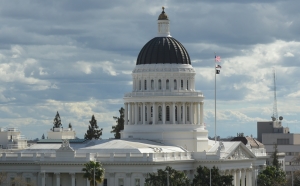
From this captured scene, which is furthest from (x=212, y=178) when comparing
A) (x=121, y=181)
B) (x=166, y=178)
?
(x=121, y=181)

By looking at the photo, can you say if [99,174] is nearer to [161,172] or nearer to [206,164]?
[161,172]

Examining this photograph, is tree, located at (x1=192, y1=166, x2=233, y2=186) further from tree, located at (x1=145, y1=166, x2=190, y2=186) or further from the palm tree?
Result: the palm tree

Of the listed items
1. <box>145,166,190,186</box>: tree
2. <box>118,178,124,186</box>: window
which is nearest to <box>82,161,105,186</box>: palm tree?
<box>145,166,190,186</box>: tree

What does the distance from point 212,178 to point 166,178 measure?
10026 mm

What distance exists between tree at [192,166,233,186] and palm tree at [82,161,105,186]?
53.9 feet

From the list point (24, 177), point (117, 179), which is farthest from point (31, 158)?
point (117, 179)

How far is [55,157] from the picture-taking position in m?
191

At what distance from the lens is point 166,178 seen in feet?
586

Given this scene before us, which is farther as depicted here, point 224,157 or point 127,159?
point 224,157

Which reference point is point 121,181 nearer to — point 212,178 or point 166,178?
point 166,178

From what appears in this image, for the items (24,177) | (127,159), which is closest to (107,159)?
(127,159)

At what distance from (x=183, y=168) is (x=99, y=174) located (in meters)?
23.3

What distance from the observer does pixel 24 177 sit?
196 metres

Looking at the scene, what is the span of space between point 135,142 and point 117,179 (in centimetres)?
1213
